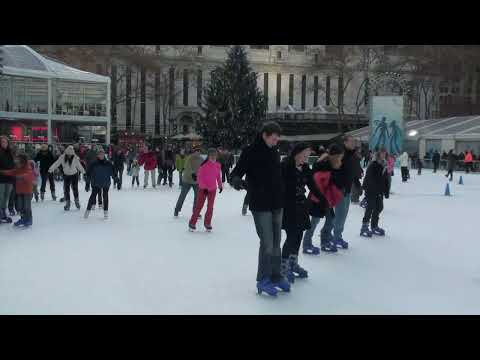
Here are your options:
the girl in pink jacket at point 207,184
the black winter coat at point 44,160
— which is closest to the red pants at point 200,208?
the girl in pink jacket at point 207,184

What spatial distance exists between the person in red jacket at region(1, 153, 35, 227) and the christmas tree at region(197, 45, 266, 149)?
651 inches

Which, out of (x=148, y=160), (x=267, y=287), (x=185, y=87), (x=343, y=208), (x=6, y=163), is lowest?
(x=267, y=287)

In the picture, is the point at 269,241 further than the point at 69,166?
No

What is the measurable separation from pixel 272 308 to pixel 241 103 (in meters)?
20.7

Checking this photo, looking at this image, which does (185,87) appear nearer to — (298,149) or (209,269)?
(209,269)

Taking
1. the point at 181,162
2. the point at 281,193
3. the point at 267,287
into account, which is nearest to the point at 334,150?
the point at 281,193

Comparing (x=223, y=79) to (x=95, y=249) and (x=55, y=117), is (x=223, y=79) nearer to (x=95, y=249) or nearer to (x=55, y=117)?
(x=55, y=117)

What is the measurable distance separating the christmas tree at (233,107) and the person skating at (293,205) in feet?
63.8

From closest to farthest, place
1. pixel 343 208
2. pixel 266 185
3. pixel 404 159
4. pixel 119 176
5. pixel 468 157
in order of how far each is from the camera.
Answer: pixel 266 185
pixel 343 208
pixel 119 176
pixel 404 159
pixel 468 157

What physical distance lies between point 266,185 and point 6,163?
17.3 ft

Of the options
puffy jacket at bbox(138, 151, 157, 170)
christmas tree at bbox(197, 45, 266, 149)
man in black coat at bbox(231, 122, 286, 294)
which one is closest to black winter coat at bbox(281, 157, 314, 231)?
man in black coat at bbox(231, 122, 286, 294)

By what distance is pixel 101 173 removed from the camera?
911 cm
